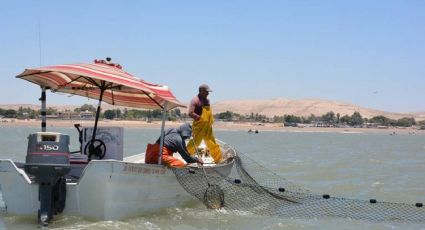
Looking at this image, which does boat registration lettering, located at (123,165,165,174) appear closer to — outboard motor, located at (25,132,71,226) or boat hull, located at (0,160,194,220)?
boat hull, located at (0,160,194,220)

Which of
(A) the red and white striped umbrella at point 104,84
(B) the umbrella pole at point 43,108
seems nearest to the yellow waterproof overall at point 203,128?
(A) the red and white striped umbrella at point 104,84

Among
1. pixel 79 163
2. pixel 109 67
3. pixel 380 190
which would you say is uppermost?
pixel 109 67

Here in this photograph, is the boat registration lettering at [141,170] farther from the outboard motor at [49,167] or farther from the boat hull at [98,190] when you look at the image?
the outboard motor at [49,167]

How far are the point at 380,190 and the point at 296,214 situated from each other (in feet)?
23.7

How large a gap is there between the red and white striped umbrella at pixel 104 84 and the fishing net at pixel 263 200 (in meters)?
1.65

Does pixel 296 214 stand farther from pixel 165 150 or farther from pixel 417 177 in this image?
pixel 417 177

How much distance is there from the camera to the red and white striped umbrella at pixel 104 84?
12.4 metres

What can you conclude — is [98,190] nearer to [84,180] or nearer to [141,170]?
[84,180]

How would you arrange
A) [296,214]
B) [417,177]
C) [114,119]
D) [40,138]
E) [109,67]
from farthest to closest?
[114,119] < [417,177] < [296,214] < [109,67] < [40,138]

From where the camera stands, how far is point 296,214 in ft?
47.1

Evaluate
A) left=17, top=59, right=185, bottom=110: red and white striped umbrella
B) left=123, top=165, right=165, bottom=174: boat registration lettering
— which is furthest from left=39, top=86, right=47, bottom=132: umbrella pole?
left=123, top=165, right=165, bottom=174: boat registration lettering

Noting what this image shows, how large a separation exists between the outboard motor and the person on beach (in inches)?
85.6

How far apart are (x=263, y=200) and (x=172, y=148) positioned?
2.24 meters

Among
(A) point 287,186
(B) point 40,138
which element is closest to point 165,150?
(B) point 40,138
